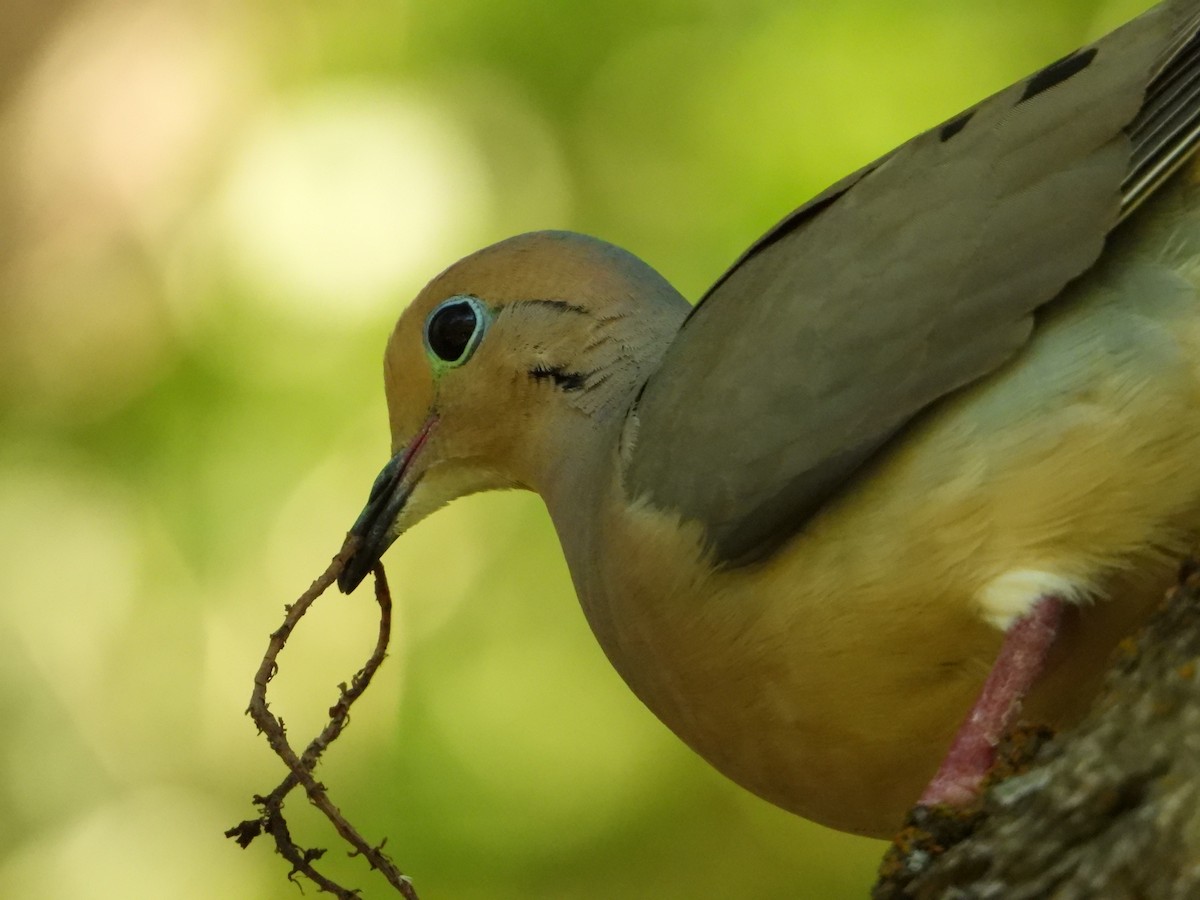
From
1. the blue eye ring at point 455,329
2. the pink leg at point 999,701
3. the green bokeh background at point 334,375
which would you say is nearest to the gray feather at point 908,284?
the pink leg at point 999,701

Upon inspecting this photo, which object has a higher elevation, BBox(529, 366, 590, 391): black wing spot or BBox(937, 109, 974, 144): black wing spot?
BBox(937, 109, 974, 144): black wing spot

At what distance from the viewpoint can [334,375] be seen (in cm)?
392

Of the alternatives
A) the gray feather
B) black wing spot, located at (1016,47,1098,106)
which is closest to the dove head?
the gray feather

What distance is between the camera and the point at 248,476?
3.97m

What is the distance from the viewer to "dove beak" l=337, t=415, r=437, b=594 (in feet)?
7.40

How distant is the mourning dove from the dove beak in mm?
367

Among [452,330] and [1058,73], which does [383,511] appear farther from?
[1058,73]

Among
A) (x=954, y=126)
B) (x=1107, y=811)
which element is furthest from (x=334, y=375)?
(x=1107, y=811)

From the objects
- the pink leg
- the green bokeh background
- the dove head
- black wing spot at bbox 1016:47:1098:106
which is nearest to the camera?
the pink leg

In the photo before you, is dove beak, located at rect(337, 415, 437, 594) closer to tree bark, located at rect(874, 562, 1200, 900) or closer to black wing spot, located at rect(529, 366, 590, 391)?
black wing spot, located at rect(529, 366, 590, 391)

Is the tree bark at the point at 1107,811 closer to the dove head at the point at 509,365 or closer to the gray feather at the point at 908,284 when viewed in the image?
the gray feather at the point at 908,284

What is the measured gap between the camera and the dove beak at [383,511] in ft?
7.40

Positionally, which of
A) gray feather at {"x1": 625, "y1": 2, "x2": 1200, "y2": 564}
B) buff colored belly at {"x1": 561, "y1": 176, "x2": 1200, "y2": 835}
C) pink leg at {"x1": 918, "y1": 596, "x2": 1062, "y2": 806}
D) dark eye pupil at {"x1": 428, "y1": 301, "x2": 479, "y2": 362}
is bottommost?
pink leg at {"x1": 918, "y1": 596, "x2": 1062, "y2": 806}

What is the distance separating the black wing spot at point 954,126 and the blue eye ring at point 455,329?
722 millimetres
